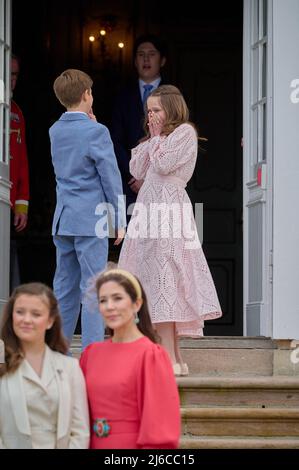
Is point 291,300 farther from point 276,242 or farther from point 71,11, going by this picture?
point 71,11

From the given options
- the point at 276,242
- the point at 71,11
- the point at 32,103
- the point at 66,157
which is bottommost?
the point at 276,242

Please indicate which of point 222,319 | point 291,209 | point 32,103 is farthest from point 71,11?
point 291,209

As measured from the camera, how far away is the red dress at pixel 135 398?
11.4 feet

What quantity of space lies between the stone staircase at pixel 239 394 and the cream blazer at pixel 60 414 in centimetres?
157

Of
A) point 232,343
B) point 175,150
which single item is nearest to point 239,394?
point 232,343

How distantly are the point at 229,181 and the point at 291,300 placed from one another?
2.98 meters

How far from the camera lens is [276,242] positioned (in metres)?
6.09

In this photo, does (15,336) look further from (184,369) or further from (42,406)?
(184,369)

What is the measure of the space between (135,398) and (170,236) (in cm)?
216

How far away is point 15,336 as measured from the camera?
3.70 m

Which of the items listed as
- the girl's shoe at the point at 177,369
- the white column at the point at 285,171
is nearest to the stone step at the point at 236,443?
the girl's shoe at the point at 177,369

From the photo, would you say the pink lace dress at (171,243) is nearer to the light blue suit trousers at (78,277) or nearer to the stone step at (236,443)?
the light blue suit trousers at (78,277)

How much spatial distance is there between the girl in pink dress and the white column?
0.58 m
